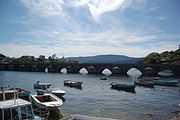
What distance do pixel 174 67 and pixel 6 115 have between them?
103m

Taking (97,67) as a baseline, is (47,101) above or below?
below

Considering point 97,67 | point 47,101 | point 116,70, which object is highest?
point 97,67

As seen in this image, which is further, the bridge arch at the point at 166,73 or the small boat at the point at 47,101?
the bridge arch at the point at 166,73

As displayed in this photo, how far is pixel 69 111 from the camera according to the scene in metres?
25.9

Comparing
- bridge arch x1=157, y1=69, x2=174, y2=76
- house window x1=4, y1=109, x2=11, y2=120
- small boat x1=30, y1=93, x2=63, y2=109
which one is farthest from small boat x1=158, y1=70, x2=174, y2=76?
house window x1=4, y1=109, x2=11, y2=120

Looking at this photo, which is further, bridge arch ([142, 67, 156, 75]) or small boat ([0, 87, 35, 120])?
bridge arch ([142, 67, 156, 75])

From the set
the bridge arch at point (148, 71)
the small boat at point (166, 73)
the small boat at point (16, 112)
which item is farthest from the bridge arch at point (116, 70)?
the small boat at point (16, 112)

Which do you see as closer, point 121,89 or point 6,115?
point 6,115

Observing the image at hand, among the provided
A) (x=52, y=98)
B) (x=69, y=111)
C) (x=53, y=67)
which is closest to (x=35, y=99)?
(x=52, y=98)

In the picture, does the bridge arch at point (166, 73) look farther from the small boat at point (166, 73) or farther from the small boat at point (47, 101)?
the small boat at point (47, 101)

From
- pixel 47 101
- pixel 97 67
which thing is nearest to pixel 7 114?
pixel 47 101

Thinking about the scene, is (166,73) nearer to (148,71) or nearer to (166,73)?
(166,73)

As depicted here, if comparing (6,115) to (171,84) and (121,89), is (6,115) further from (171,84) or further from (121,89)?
(171,84)

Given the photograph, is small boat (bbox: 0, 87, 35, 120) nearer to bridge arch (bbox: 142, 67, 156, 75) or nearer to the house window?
the house window
